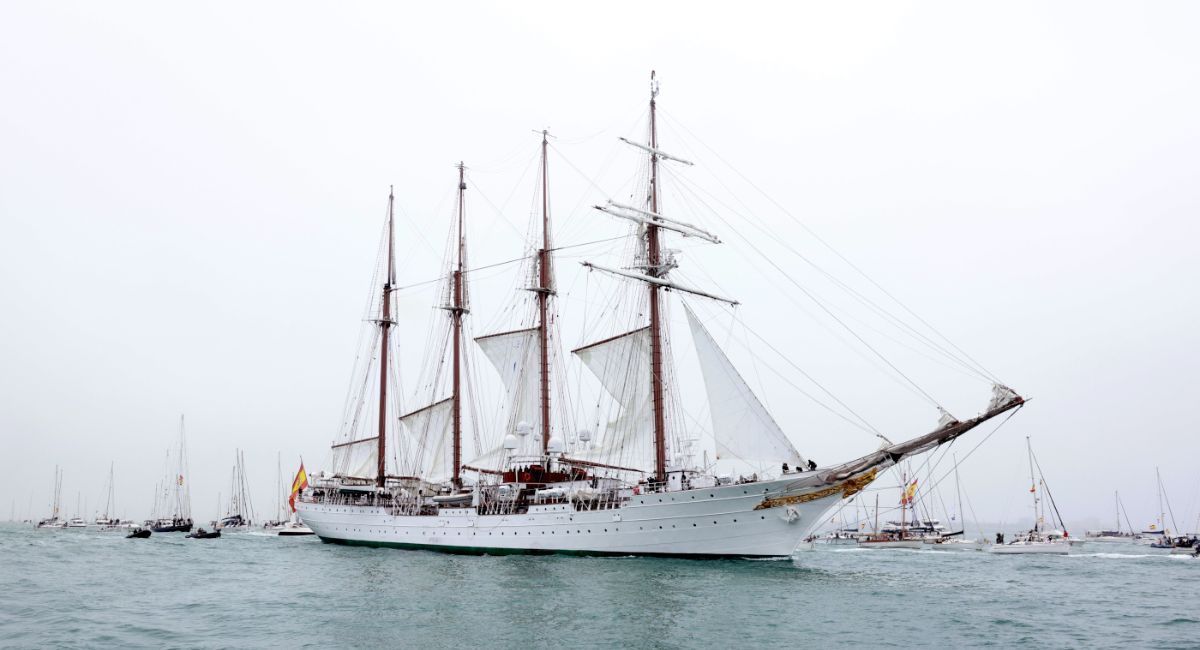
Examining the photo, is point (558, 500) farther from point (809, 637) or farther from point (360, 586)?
point (809, 637)

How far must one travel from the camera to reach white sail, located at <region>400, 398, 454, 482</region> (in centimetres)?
5956

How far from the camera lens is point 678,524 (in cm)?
4012

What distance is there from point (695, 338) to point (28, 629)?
31.6 metres

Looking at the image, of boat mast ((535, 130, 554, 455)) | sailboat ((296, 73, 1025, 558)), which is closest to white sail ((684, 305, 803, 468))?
sailboat ((296, 73, 1025, 558))

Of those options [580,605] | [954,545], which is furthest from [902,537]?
[580,605]

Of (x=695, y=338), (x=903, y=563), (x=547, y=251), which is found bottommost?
(x=903, y=563)

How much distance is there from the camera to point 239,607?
28.2m

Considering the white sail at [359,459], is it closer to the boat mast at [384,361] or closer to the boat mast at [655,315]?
the boat mast at [384,361]

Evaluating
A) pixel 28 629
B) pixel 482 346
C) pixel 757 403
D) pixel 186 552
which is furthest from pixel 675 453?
pixel 186 552

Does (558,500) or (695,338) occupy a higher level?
(695,338)

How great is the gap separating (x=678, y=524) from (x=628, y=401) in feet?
33.3

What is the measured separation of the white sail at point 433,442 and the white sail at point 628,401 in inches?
549

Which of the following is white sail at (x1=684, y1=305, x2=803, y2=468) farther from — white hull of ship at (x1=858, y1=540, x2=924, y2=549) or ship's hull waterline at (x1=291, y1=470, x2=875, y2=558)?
white hull of ship at (x1=858, y1=540, x2=924, y2=549)

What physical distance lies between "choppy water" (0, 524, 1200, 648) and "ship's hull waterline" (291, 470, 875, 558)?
1407 mm
